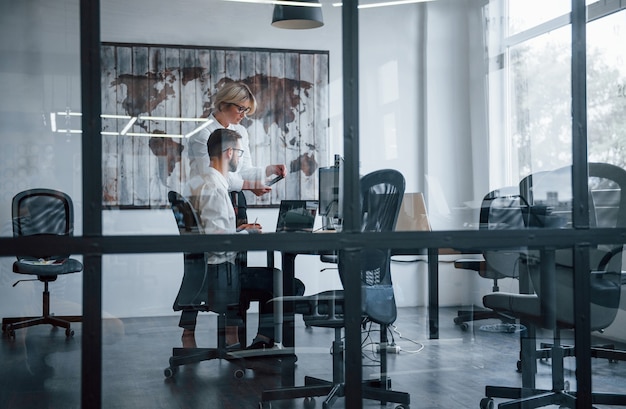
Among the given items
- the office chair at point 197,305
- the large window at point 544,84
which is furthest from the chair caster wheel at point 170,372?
the large window at point 544,84

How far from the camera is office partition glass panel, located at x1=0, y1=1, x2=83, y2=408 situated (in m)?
2.62

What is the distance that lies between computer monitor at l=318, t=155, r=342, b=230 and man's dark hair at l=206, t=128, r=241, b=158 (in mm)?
362

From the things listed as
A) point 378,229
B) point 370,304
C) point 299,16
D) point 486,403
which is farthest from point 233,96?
point 486,403

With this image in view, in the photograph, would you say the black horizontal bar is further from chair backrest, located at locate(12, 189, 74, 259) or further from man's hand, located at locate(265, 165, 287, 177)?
man's hand, located at locate(265, 165, 287, 177)

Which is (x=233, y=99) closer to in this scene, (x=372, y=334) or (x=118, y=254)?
(x=118, y=254)

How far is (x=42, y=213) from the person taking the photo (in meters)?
2.61

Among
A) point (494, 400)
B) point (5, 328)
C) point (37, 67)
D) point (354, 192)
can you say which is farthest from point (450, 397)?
point (37, 67)

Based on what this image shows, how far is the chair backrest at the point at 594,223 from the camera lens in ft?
9.64

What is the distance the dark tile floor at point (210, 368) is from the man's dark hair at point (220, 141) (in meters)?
0.67

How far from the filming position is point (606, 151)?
3.35m

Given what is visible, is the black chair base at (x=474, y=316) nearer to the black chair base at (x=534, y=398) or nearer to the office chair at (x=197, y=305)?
the black chair base at (x=534, y=398)

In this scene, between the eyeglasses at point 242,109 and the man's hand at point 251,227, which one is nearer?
the man's hand at point 251,227

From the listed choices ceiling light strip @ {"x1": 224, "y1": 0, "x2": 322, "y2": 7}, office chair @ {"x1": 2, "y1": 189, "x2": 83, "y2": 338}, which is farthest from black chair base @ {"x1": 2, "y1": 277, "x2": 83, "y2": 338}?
ceiling light strip @ {"x1": 224, "y1": 0, "x2": 322, "y2": 7}

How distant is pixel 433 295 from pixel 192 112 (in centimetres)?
138
